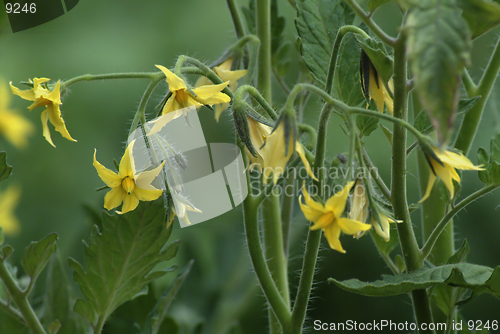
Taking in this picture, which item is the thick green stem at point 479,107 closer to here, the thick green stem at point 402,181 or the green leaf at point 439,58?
the thick green stem at point 402,181

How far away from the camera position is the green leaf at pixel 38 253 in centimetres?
29

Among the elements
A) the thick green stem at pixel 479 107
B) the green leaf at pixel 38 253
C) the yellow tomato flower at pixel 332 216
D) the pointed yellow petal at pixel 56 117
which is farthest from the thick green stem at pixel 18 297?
the thick green stem at pixel 479 107

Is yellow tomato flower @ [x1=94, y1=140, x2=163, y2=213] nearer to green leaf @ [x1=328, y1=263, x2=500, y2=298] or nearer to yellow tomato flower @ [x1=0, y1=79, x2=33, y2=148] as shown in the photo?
green leaf @ [x1=328, y1=263, x2=500, y2=298]

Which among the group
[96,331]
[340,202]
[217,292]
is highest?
[340,202]

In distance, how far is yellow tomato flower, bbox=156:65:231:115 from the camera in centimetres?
21

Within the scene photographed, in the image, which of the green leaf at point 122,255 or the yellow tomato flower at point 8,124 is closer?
the green leaf at point 122,255

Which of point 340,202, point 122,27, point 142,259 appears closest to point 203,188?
point 142,259

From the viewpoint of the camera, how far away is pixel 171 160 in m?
0.26

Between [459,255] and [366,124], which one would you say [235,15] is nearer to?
[366,124]

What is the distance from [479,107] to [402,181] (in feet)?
0.39

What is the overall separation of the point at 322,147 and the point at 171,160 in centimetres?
9

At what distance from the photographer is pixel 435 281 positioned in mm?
215

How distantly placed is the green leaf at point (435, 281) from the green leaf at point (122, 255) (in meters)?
0.12

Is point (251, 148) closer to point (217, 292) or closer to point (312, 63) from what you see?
point (312, 63)
